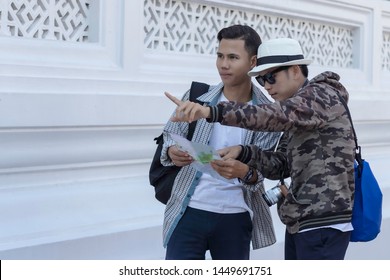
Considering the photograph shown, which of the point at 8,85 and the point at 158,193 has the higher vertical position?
the point at 8,85

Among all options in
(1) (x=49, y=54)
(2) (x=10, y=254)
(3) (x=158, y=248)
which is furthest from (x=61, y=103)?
(3) (x=158, y=248)

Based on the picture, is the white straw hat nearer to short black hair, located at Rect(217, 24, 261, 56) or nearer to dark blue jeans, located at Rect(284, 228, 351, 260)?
short black hair, located at Rect(217, 24, 261, 56)

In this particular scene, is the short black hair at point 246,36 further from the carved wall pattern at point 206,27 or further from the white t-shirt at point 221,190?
the carved wall pattern at point 206,27

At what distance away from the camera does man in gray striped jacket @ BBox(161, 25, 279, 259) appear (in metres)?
3.10

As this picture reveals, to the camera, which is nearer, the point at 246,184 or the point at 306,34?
the point at 246,184

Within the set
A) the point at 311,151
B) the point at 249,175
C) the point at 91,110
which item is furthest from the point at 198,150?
the point at 91,110

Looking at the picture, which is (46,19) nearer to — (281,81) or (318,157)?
(281,81)

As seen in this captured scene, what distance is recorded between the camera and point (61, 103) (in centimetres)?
375

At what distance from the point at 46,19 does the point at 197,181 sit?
1.35 meters

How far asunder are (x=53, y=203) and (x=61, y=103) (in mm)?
522

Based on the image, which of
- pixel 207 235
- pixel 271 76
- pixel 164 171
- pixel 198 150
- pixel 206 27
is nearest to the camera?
pixel 198 150

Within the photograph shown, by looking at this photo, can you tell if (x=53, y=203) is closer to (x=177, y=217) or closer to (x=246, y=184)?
(x=177, y=217)

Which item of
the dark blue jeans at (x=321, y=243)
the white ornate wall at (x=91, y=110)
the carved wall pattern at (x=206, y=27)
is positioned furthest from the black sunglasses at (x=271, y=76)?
the carved wall pattern at (x=206, y=27)

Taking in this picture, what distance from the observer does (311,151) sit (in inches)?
110
